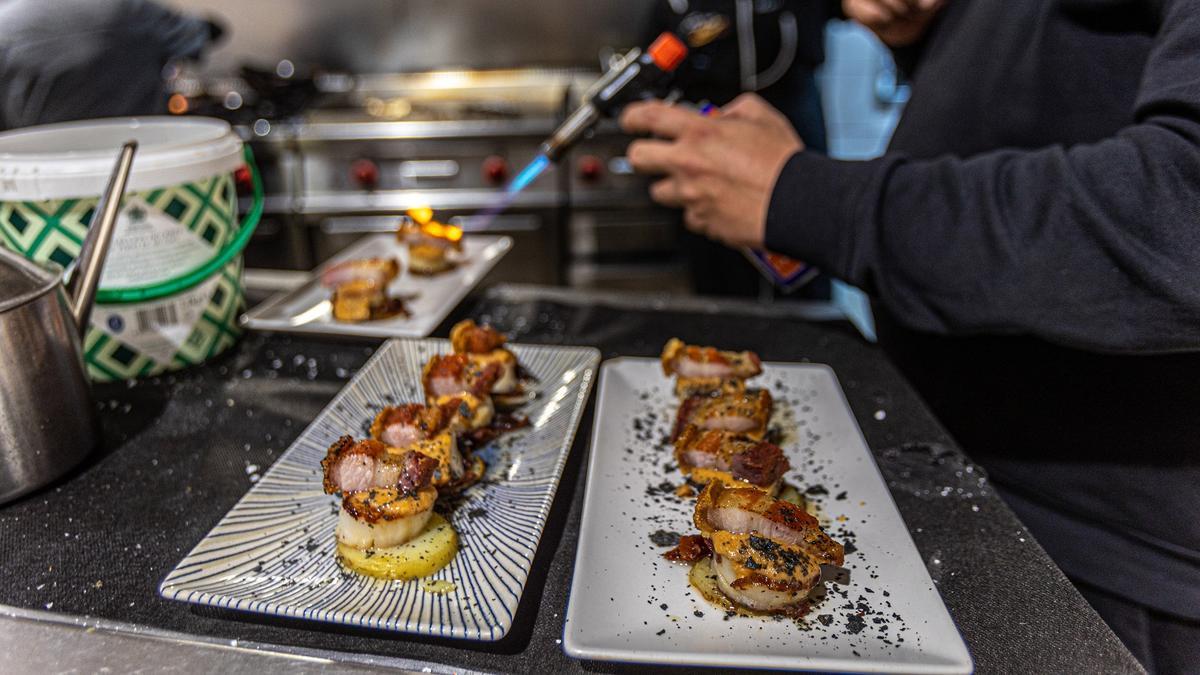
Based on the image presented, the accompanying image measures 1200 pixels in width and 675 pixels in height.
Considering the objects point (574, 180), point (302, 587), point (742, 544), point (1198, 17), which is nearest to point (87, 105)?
point (574, 180)

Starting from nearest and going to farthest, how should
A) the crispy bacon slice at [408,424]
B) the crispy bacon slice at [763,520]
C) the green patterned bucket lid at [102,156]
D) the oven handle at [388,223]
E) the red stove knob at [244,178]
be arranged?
1. the crispy bacon slice at [763,520]
2. the crispy bacon slice at [408,424]
3. the green patterned bucket lid at [102,156]
4. the red stove knob at [244,178]
5. the oven handle at [388,223]

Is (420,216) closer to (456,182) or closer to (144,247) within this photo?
(144,247)

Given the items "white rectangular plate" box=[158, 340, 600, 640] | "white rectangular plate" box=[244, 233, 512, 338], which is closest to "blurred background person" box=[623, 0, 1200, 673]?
"white rectangular plate" box=[158, 340, 600, 640]

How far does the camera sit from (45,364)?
3.66ft

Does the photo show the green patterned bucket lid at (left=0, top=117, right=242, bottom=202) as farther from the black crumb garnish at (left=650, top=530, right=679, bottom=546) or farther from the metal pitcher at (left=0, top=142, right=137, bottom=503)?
the black crumb garnish at (left=650, top=530, right=679, bottom=546)

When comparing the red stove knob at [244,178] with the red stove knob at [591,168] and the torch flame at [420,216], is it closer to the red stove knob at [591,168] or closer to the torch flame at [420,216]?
the torch flame at [420,216]

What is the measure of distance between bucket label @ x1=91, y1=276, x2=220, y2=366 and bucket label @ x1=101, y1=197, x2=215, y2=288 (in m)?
0.06

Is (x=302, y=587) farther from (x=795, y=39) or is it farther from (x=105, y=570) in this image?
(x=795, y=39)

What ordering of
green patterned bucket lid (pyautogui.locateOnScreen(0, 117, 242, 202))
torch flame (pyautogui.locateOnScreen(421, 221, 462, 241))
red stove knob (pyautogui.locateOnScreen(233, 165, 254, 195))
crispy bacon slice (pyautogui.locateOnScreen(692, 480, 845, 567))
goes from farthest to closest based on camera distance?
torch flame (pyautogui.locateOnScreen(421, 221, 462, 241))
red stove knob (pyautogui.locateOnScreen(233, 165, 254, 195))
green patterned bucket lid (pyautogui.locateOnScreen(0, 117, 242, 202))
crispy bacon slice (pyautogui.locateOnScreen(692, 480, 845, 567))

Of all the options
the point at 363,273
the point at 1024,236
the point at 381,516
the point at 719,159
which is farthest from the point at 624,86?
the point at 381,516

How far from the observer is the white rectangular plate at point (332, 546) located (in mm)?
902

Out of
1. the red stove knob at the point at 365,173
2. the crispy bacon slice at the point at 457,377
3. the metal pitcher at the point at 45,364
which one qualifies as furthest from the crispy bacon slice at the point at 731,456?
the red stove knob at the point at 365,173

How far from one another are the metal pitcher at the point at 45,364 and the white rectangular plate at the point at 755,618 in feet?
2.69

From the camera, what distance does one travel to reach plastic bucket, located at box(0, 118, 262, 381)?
1381 millimetres
